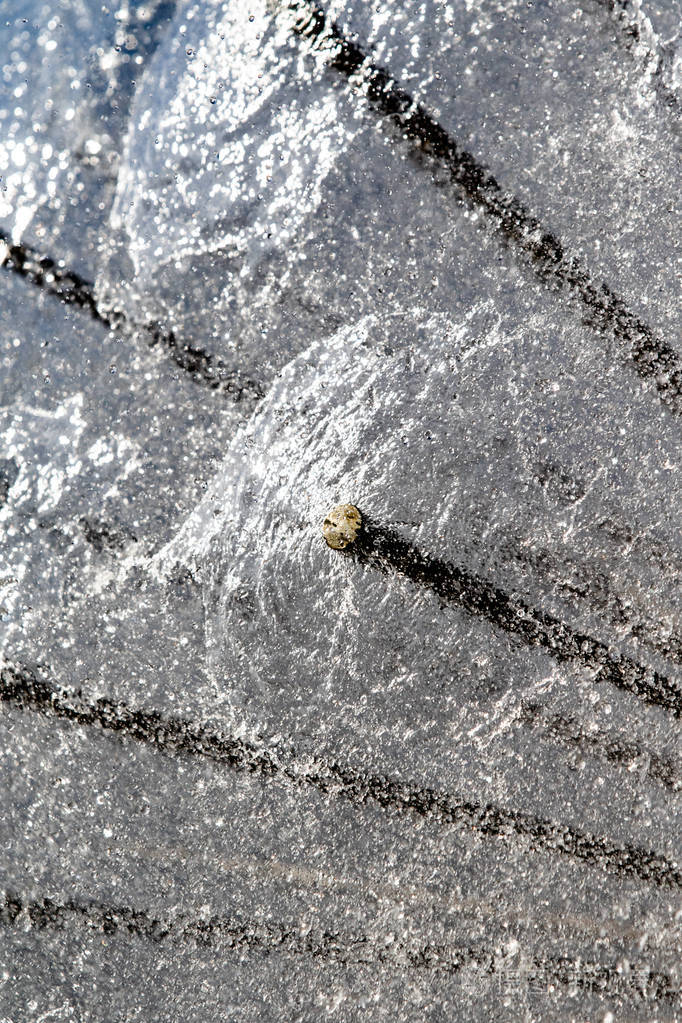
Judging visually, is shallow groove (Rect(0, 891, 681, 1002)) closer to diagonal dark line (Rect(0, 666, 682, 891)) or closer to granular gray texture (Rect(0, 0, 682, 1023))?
granular gray texture (Rect(0, 0, 682, 1023))

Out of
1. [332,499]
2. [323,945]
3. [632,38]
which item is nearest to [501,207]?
[632,38]

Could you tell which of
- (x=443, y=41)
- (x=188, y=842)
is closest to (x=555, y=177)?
Result: (x=443, y=41)

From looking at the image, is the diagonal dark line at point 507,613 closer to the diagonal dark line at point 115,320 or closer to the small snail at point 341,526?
the small snail at point 341,526

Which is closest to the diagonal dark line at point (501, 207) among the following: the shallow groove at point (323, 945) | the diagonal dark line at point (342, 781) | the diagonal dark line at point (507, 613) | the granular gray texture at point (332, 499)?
the granular gray texture at point (332, 499)

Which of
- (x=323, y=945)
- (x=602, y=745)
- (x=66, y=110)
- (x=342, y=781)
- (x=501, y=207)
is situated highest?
(x=501, y=207)

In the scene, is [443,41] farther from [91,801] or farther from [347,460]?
[91,801]

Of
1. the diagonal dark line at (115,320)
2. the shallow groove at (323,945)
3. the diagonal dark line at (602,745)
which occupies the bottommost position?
the shallow groove at (323,945)

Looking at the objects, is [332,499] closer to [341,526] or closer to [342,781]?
[341,526]
